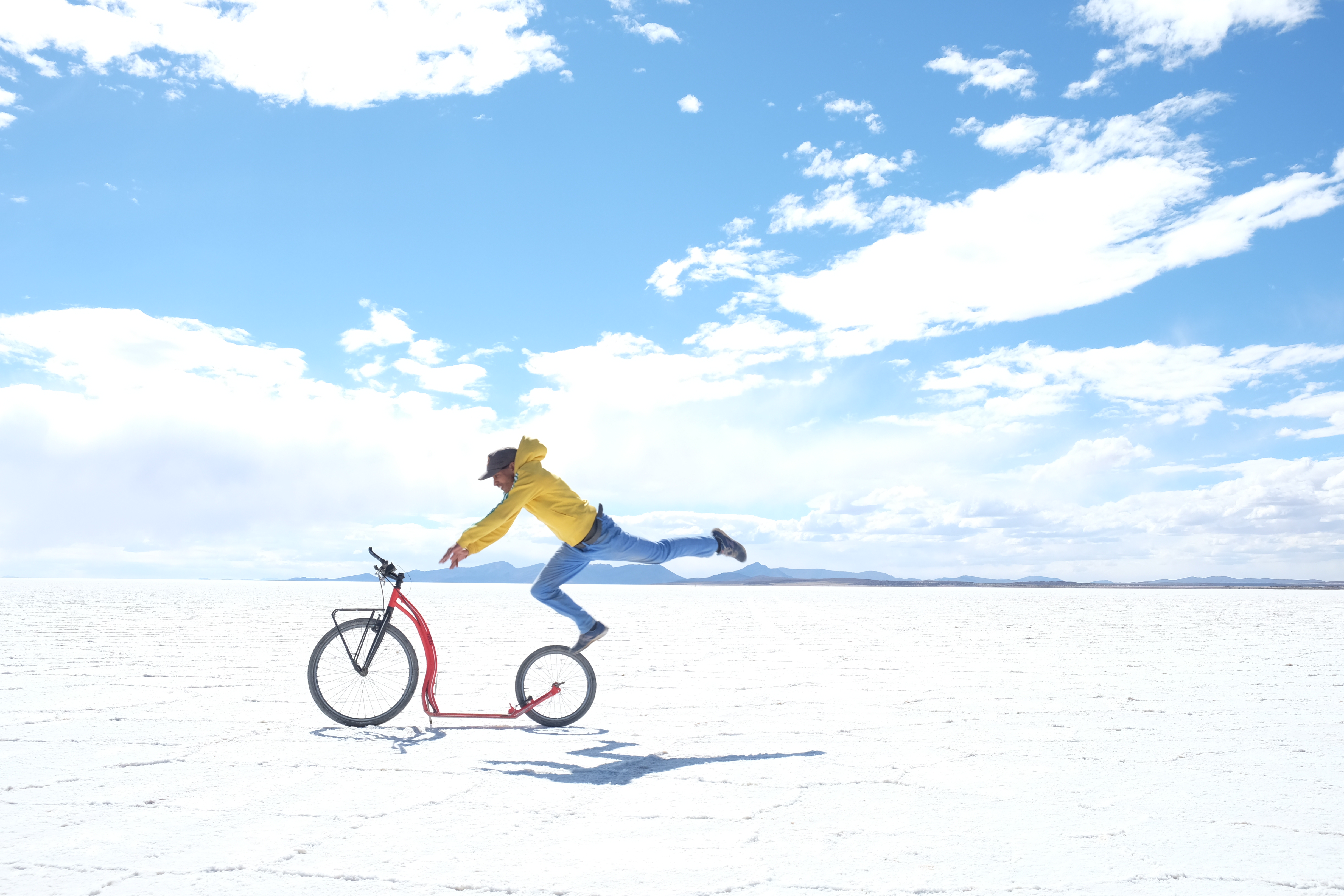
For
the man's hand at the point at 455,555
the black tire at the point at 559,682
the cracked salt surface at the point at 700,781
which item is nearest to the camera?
Result: the cracked salt surface at the point at 700,781

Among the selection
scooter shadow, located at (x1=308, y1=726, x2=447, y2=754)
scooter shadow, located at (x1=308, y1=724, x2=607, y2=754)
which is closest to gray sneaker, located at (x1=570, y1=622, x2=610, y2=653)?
scooter shadow, located at (x1=308, y1=724, x2=607, y2=754)

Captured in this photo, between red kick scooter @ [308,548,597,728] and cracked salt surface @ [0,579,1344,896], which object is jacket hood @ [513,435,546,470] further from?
cracked salt surface @ [0,579,1344,896]

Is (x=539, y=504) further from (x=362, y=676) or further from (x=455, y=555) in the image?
(x=362, y=676)

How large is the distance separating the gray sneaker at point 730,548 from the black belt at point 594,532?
683 mm

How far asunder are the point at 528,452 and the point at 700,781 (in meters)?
1.97

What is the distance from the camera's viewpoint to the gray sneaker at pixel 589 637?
4895 mm

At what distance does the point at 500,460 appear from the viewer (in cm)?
463

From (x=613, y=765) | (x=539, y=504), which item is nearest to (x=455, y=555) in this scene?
(x=539, y=504)

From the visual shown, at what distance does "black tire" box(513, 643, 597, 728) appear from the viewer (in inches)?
193

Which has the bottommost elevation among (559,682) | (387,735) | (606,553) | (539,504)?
(387,735)

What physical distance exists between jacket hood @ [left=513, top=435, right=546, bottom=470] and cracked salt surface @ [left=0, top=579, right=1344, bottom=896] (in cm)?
144

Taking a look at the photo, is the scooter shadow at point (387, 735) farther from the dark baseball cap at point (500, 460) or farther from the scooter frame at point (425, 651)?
the dark baseball cap at point (500, 460)

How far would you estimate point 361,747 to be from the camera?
4.12m

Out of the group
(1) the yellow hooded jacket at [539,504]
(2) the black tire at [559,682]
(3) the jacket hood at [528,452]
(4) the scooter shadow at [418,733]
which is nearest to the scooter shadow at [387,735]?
(4) the scooter shadow at [418,733]
